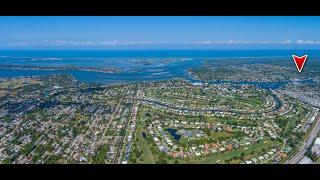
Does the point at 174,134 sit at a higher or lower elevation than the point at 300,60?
lower

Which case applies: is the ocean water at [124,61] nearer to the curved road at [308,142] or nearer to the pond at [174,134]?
the pond at [174,134]

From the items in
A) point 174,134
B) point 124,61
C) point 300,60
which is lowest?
point 174,134

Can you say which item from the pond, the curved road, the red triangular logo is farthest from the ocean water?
the red triangular logo

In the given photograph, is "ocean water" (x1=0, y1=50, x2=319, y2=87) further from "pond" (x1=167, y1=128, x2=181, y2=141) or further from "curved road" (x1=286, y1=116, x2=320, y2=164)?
"curved road" (x1=286, y1=116, x2=320, y2=164)

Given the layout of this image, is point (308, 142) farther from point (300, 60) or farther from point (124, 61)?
point (124, 61)

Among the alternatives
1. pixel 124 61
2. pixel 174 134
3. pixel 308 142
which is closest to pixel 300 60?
pixel 308 142

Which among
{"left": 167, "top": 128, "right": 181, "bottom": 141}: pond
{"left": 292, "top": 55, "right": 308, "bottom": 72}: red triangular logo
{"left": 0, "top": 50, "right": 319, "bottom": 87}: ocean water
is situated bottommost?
{"left": 167, "top": 128, "right": 181, "bottom": 141}: pond
